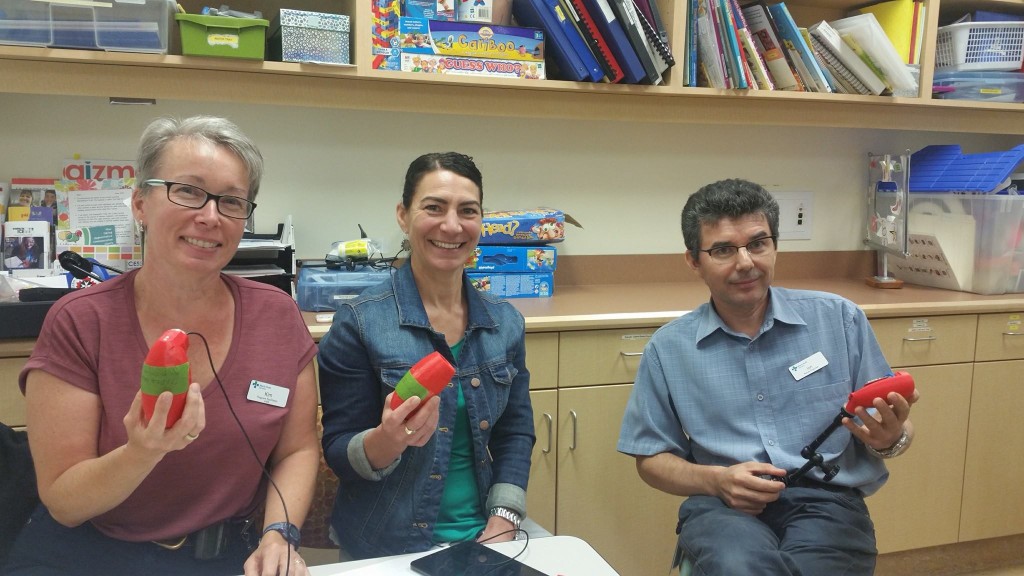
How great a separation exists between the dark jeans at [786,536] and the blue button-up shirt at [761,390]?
7 centimetres

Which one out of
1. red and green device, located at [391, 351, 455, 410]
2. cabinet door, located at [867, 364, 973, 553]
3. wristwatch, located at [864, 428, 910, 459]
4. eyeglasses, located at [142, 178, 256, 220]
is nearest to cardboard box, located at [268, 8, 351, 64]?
eyeglasses, located at [142, 178, 256, 220]

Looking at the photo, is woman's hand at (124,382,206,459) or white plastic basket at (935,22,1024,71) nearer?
woman's hand at (124,382,206,459)

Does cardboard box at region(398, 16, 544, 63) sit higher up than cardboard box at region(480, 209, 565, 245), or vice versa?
cardboard box at region(398, 16, 544, 63)

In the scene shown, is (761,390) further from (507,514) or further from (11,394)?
(11,394)

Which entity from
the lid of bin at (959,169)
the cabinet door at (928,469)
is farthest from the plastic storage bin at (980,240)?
the cabinet door at (928,469)

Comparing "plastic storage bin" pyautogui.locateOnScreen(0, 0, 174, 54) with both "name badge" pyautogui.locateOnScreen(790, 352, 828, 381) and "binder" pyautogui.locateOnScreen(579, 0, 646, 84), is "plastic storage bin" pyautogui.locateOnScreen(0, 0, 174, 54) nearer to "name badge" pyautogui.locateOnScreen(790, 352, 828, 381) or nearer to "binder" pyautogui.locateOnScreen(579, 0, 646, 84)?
"binder" pyautogui.locateOnScreen(579, 0, 646, 84)

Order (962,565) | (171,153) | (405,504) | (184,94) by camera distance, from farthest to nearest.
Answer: (962,565), (184,94), (405,504), (171,153)

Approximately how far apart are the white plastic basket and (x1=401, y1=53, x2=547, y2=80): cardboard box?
1.54 metres

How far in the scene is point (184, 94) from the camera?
1960 mm

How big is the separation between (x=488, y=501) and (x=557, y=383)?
641 mm

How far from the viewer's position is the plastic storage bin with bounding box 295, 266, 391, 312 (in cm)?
204

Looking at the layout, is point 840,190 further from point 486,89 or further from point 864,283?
point 486,89

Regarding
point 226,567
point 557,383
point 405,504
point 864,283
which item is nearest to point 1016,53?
point 864,283

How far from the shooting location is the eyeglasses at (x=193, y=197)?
3.88 ft
